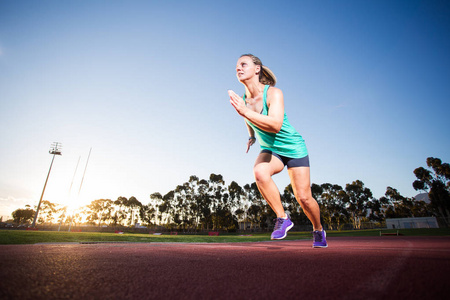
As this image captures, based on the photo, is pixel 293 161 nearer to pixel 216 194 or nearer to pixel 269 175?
pixel 269 175

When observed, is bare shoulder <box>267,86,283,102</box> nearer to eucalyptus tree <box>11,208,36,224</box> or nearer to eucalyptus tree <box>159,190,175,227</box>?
eucalyptus tree <box>159,190,175,227</box>

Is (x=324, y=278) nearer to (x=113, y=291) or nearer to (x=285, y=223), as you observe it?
(x=113, y=291)

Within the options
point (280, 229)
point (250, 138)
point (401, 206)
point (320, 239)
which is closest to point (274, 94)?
point (250, 138)

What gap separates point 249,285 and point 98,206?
105m

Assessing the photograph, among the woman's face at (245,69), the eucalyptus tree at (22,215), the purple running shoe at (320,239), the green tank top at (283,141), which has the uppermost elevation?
the eucalyptus tree at (22,215)

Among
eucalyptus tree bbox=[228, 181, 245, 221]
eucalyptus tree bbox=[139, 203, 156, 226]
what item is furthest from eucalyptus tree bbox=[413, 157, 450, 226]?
eucalyptus tree bbox=[139, 203, 156, 226]

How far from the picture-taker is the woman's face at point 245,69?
3.32m

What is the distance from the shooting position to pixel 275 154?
318 centimetres

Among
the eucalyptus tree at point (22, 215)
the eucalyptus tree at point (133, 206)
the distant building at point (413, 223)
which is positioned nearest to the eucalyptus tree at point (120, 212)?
the eucalyptus tree at point (133, 206)

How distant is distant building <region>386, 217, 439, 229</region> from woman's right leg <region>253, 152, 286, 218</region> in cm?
6755

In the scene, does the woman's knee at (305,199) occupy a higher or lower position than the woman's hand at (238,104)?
lower

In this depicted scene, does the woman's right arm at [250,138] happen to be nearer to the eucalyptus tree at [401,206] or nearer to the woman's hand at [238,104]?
the woman's hand at [238,104]

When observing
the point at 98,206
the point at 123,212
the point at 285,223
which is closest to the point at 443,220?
the point at 285,223

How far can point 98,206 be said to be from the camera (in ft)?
292
